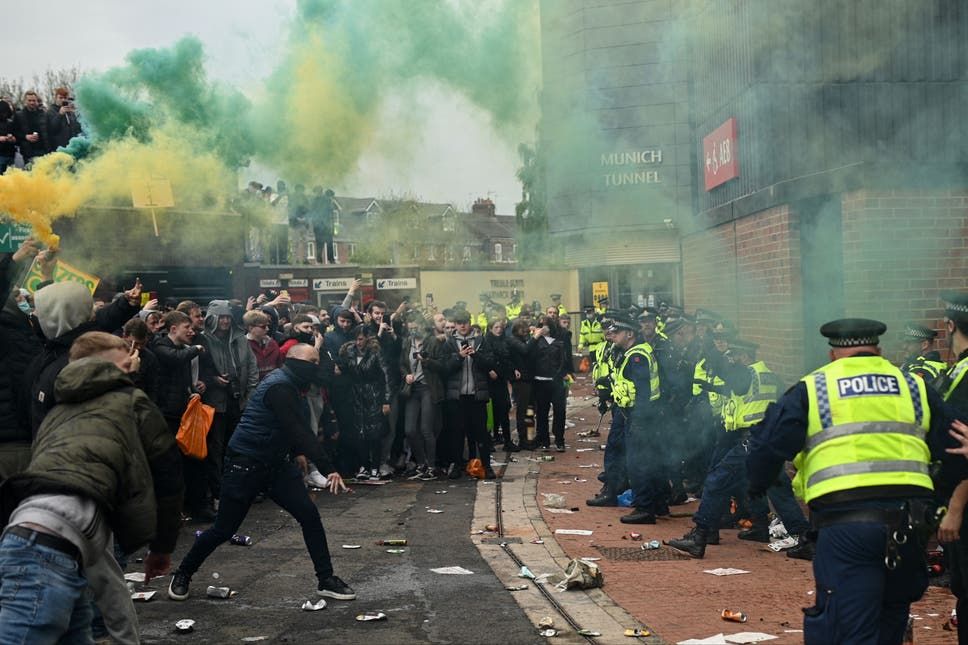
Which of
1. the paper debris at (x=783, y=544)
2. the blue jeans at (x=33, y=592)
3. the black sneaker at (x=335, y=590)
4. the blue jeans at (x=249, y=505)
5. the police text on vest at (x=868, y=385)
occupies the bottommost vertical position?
the paper debris at (x=783, y=544)

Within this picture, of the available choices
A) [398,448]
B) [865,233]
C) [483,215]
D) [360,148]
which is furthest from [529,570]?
[483,215]

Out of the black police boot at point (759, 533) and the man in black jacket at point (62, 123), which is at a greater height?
the man in black jacket at point (62, 123)

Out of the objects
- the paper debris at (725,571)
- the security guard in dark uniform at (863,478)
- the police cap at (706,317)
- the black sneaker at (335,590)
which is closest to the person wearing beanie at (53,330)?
the black sneaker at (335,590)

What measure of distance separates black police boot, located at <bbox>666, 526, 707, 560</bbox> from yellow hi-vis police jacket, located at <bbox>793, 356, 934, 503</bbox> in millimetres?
4117

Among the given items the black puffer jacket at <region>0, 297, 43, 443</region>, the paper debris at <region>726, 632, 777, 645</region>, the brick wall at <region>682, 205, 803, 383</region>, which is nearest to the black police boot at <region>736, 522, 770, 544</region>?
the brick wall at <region>682, 205, 803, 383</region>

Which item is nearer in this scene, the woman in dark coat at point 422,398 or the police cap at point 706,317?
the police cap at point 706,317

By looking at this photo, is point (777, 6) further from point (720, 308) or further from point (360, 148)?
point (360, 148)

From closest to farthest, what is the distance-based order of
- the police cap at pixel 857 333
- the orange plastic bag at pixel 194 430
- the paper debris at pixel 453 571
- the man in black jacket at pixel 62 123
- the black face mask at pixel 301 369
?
the police cap at pixel 857 333
the black face mask at pixel 301 369
the paper debris at pixel 453 571
the orange plastic bag at pixel 194 430
the man in black jacket at pixel 62 123

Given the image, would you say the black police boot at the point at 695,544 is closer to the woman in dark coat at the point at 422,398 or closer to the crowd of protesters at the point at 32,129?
the woman in dark coat at the point at 422,398

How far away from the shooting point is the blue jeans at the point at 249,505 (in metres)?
7.07

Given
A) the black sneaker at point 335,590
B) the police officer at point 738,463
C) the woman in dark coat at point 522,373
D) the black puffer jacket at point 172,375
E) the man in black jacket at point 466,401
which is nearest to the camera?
the black sneaker at point 335,590

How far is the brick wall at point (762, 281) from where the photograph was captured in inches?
439

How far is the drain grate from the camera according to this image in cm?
848

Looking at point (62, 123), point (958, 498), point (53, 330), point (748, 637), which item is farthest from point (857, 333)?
point (62, 123)
